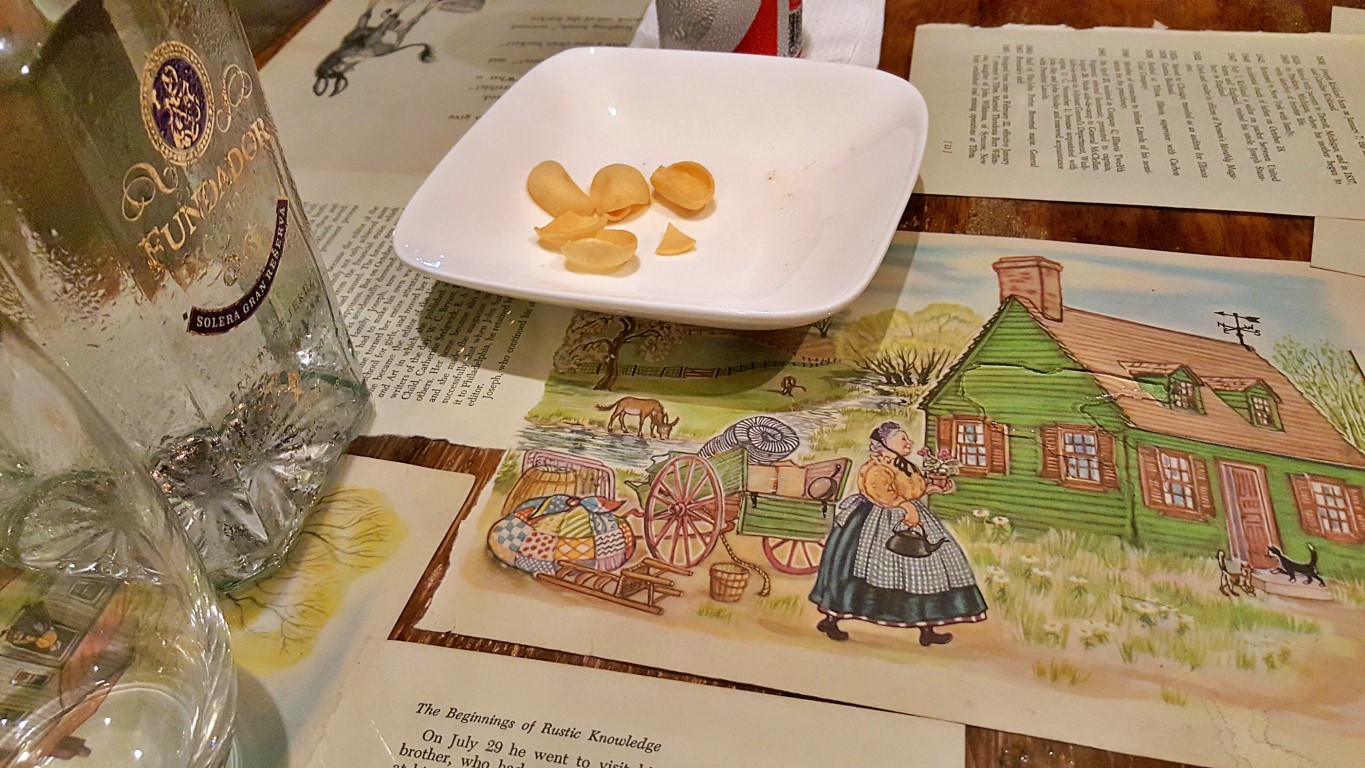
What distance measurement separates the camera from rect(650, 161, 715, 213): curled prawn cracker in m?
0.49

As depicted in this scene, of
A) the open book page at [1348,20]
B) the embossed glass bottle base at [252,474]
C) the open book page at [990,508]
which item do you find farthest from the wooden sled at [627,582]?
the open book page at [1348,20]

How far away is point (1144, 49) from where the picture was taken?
0.61m

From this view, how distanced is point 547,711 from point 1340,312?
39cm

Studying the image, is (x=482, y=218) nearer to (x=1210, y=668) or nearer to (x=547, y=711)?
(x=547, y=711)

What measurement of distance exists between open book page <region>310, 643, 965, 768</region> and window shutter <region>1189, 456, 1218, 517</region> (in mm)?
134

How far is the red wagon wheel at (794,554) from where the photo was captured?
33 centimetres

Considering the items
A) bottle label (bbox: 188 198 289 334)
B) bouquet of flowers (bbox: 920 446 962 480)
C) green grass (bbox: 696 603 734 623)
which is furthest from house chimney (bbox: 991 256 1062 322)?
bottle label (bbox: 188 198 289 334)

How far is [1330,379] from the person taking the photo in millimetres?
378

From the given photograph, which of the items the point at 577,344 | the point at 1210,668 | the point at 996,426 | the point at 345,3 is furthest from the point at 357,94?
the point at 1210,668

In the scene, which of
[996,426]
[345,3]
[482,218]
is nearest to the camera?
[996,426]

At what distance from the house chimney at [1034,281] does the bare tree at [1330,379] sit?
0.09m

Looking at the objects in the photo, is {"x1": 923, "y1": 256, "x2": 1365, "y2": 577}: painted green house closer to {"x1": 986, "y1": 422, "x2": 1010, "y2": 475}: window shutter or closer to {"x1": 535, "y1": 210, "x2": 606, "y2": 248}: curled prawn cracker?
{"x1": 986, "y1": 422, "x2": 1010, "y2": 475}: window shutter

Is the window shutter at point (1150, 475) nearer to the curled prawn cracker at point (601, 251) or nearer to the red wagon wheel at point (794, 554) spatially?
the red wagon wheel at point (794, 554)

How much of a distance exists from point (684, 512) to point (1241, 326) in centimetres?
27
